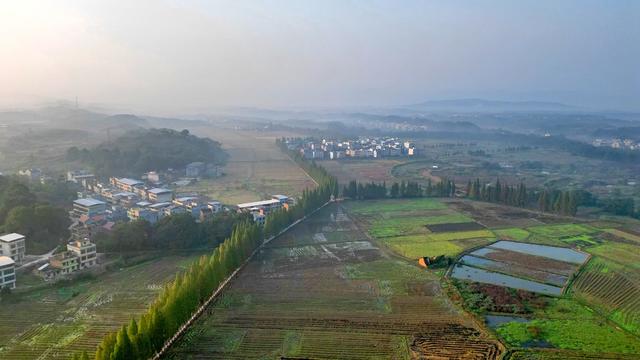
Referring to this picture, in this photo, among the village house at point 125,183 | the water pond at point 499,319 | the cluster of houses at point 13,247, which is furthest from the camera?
the village house at point 125,183

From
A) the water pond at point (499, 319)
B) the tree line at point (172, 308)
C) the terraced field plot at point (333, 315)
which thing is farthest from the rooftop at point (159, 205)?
the water pond at point (499, 319)

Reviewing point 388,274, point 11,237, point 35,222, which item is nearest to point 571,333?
point 388,274

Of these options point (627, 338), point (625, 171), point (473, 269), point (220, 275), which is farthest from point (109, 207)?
point (625, 171)

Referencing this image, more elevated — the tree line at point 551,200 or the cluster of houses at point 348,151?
the cluster of houses at point 348,151

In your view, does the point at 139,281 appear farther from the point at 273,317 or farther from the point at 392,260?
the point at 392,260

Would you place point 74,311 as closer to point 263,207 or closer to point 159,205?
point 159,205

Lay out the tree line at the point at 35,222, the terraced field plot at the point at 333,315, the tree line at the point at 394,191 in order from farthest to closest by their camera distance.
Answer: the tree line at the point at 394,191 < the tree line at the point at 35,222 < the terraced field plot at the point at 333,315

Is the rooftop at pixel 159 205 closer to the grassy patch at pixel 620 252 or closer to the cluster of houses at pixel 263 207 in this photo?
the cluster of houses at pixel 263 207

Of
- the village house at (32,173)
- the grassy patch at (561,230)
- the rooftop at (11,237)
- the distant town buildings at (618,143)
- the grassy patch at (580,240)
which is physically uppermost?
the distant town buildings at (618,143)
